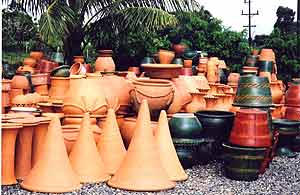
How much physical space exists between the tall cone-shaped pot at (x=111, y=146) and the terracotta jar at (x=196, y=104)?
1420mm

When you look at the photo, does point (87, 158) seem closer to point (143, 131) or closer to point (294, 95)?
point (143, 131)

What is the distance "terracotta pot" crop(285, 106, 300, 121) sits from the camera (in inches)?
276

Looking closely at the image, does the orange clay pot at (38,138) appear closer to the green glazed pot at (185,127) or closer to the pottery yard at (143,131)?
the pottery yard at (143,131)

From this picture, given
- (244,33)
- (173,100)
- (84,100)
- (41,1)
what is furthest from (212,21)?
(84,100)

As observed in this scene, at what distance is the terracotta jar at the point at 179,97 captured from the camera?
19.5 ft

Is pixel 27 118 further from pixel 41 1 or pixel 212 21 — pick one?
pixel 212 21

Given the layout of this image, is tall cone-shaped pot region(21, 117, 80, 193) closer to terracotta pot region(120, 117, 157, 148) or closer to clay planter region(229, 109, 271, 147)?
terracotta pot region(120, 117, 157, 148)

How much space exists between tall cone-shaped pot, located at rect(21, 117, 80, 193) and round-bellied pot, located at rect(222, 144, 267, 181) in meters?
1.44

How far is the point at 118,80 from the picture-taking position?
5906 millimetres

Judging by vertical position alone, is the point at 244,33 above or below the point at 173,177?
above

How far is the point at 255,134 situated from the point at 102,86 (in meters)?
1.66

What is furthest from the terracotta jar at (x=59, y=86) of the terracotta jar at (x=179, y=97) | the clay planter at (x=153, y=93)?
the terracotta jar at (x=179, y=97)

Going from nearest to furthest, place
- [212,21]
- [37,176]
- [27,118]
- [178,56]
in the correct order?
1. [37,176]
2. [27,118]
3. [178,56]
4. [212,21]

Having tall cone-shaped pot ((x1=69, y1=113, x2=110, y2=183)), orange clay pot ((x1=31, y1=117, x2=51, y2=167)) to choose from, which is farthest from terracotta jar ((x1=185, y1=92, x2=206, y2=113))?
orange clay pot ((x1=31, y1=117, x2=51, y2=167))
